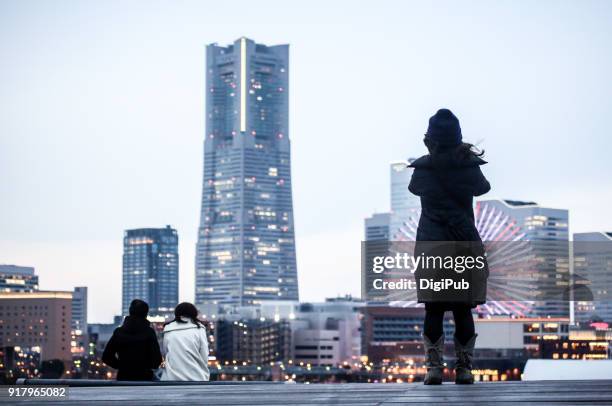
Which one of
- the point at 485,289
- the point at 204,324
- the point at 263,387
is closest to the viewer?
the point at 263,387

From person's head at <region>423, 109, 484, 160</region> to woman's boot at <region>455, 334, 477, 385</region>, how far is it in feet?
6.05

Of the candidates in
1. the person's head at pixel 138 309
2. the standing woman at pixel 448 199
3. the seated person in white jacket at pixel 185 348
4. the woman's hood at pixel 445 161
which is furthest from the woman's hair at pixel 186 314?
the woman's hood at pixel 445 161

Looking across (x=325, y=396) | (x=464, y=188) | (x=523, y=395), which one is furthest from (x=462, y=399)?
(x=464, y=188)

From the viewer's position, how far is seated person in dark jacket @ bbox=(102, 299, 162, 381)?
50.3ft

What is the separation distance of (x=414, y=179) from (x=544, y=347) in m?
183

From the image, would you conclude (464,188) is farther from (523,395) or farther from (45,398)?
(45,398)

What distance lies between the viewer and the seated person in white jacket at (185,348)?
15.1m

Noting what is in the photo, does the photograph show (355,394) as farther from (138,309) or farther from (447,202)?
(138,309)

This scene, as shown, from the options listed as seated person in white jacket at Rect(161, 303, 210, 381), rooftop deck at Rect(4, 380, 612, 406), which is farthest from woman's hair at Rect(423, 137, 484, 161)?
seated person in white jacket at Rect(161, 303, 210, 381)

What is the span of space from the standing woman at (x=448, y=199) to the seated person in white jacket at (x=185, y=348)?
3314 millimetres

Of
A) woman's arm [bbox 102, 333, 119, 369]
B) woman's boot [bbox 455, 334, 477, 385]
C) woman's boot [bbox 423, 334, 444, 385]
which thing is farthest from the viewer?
woman's arm [bbox 102, 333, 119, 369]

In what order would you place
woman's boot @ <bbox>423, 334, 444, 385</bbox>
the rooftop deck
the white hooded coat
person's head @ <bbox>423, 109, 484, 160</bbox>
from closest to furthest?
the rooftop deck
woman's boot @ <bbox>423, 334, 444, 385</bbox>
person's head @ <bbox>423, 109, 484, 160</bbox>
the white hooded coat

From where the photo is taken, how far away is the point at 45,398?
9.33 m

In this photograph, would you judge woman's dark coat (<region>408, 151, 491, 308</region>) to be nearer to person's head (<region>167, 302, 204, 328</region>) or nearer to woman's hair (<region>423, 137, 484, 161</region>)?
woman's hair (<region>423, 137, 484, 161</region>)
